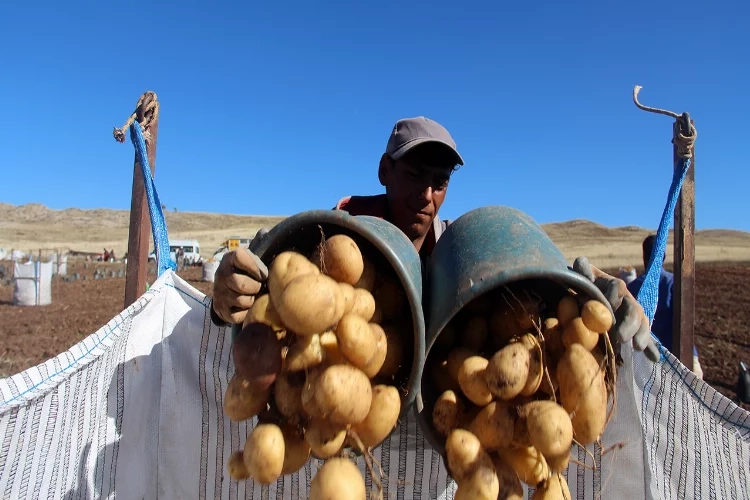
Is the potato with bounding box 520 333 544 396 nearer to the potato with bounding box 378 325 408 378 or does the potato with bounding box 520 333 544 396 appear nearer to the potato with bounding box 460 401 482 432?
the potato with bounding box 460 401 482 432

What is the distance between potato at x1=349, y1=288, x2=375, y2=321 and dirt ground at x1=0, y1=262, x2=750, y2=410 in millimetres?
6090

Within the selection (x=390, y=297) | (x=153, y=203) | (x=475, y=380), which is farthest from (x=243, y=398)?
(x=153, y=203)

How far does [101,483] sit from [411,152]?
5.75 ft

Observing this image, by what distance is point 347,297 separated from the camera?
1.33 meters

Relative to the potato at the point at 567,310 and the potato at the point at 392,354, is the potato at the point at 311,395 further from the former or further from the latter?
the potato at the point at 567,310

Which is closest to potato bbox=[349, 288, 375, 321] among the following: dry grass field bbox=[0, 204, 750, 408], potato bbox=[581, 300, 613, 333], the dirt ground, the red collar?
potato bbox=[581, 300, 613, 333]

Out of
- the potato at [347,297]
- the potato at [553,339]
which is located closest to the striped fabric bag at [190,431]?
the potato at [553,339]

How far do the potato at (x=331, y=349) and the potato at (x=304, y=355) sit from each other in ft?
0.05

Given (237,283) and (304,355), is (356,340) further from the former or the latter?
(237,283)

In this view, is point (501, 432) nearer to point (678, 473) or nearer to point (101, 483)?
point (678, 473)

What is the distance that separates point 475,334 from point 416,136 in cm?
89

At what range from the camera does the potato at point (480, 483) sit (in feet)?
4.14

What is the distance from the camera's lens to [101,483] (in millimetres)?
1914

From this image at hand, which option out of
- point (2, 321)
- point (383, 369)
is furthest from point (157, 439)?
point (2, 321)
